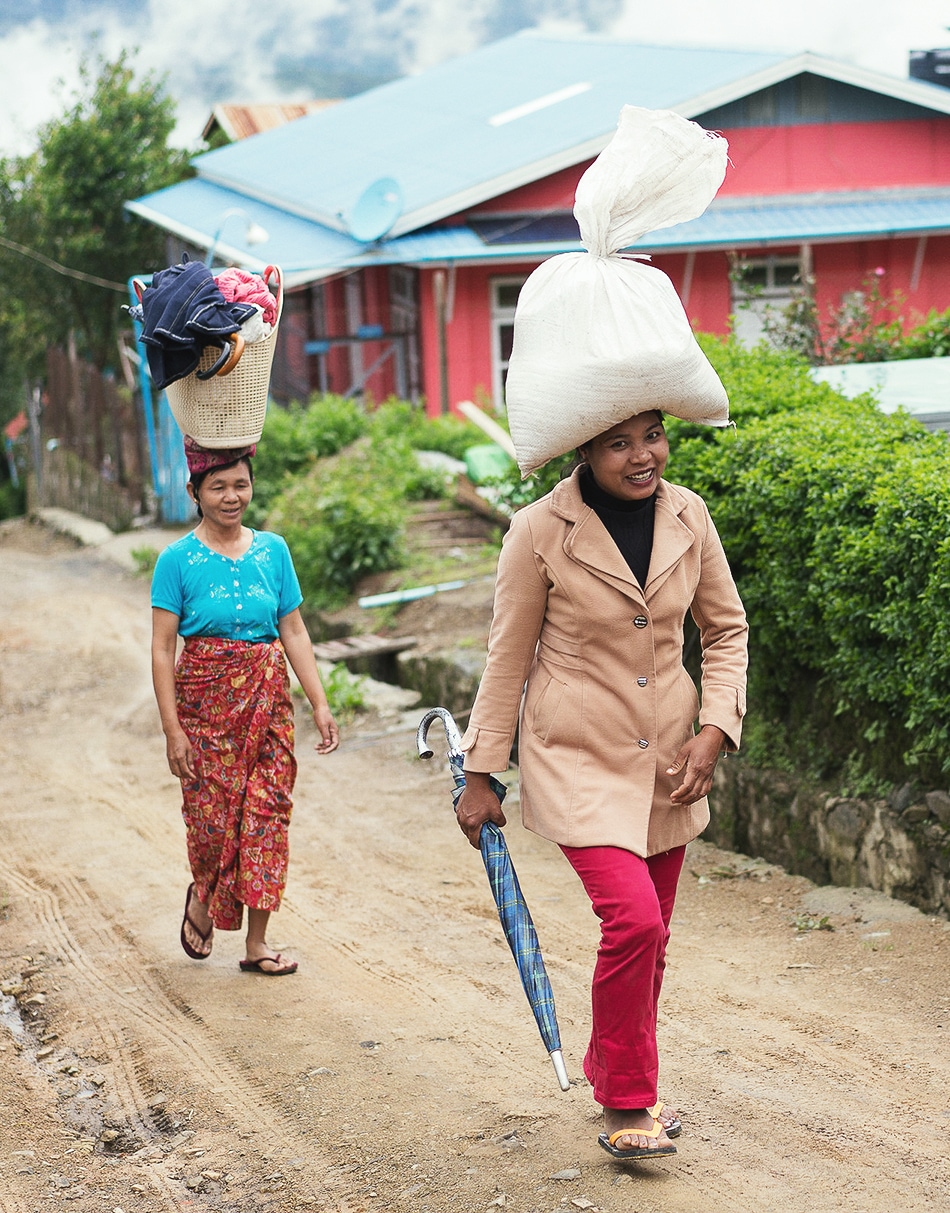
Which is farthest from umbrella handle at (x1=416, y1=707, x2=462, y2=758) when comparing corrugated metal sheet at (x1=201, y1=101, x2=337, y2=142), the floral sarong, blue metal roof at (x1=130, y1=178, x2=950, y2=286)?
corrugated metal sheet at (x1=201, y1=101, x2=337, y2=142)

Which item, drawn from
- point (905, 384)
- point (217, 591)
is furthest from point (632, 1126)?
point (905, 384)

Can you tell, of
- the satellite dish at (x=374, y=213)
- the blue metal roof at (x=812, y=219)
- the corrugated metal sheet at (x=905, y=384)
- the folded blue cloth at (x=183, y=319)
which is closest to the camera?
the folded blue cloth at (x=183, y=319)

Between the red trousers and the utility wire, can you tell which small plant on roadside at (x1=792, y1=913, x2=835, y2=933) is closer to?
the red trousers

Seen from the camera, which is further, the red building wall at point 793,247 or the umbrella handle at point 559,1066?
the red building wall at point 793,247

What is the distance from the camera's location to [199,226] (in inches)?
772

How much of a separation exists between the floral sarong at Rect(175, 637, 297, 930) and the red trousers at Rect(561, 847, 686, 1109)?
1711mm

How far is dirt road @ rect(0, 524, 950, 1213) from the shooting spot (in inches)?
132

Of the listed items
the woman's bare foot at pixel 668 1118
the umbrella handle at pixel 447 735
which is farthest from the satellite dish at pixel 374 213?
the woman's bare foot at pixel 668 1118

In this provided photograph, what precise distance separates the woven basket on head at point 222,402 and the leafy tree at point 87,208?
19.3m

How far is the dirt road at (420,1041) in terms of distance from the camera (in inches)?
132

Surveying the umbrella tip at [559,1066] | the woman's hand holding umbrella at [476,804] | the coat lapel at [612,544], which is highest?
the coat lapel at [612,544]

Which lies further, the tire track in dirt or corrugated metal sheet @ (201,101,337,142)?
corrugated metal sheet @ (201,101,337,142)

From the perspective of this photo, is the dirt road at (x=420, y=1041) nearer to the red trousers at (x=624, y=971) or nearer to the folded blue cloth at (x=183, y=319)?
the red trousers at (x=624, y=971)

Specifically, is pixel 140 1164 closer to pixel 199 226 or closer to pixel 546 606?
pixel 546 606
